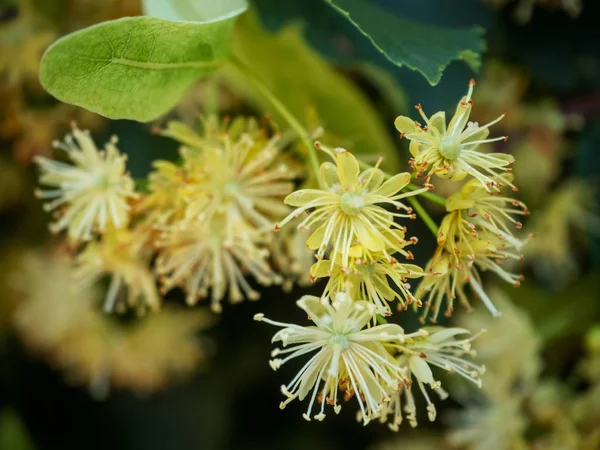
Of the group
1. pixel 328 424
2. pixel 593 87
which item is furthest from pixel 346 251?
pixel 328 424

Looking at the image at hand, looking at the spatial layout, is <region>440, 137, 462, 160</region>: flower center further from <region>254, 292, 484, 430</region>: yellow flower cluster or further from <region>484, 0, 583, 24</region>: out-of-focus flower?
<region>484, 0, 583, 24</region>: out-of-focus flower

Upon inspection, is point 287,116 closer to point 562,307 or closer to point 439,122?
point 439,122

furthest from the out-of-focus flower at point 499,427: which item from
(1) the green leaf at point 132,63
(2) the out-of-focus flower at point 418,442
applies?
(1) the green leaf at point 132,63

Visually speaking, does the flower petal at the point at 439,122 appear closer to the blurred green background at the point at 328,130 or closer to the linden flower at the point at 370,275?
the linden flower at the point at 370,275

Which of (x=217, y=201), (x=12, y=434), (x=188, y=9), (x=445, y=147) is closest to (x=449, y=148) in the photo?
(x=445, y=147)

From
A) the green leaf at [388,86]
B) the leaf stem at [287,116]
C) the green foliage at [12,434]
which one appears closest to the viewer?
the leaf stem at [287,116]

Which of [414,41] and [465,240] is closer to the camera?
[465,240]
